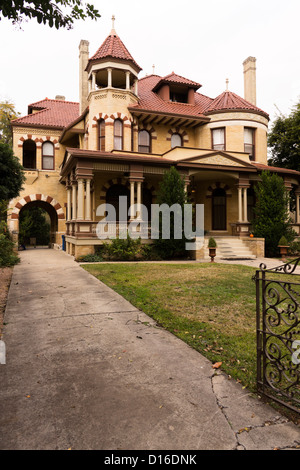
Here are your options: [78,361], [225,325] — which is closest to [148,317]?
[225,325]

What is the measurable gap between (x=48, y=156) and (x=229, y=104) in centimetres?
1395

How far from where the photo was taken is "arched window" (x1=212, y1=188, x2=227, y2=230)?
20.8 m

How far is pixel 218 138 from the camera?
20.8 m

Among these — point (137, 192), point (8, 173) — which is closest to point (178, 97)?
point (137, 192)

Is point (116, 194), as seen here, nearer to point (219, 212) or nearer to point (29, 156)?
point (219, 212)

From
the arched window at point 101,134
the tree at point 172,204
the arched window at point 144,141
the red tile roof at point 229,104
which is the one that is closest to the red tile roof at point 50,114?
the arched window at point 101,134

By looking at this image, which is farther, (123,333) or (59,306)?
(59,306)

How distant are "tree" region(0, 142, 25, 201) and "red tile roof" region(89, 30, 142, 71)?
409 inches

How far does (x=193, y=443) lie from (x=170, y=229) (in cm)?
1275

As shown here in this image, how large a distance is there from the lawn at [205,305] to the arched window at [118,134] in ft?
34.3

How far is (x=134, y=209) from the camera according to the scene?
17.4 meters
